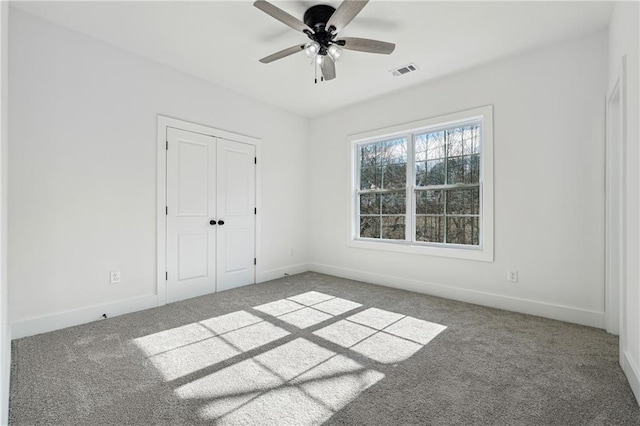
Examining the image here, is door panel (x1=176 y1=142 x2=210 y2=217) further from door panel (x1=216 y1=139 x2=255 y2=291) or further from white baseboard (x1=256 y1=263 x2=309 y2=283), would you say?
white baseboard (x1=256 y1=263 x2=309 y2=283)

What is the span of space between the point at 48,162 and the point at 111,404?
7.35ft

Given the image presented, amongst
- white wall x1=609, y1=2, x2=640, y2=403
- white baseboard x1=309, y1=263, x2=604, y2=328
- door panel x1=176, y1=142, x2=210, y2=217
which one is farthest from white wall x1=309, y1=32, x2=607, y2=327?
door panel x1=176, y1=142, x2=210, y2=217

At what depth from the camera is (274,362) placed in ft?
7.35

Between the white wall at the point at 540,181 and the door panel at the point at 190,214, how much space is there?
276 cm

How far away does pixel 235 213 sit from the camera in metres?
4.36

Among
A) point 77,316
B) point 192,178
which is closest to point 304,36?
point 192,178

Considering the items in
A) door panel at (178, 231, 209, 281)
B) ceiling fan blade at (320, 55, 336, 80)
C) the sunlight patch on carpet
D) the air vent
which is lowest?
the sunlight patch on carpet

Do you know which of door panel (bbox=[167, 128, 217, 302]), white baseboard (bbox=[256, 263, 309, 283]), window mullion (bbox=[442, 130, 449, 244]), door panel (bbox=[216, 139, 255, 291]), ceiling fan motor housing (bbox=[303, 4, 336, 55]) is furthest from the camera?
white baseboard (bbox=[256, 263, 309, 283])

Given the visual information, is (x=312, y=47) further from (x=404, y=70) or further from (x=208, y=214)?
(x=208, y=214)

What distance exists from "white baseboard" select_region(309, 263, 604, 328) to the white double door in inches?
69.2

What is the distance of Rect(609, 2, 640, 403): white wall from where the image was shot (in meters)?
1.83

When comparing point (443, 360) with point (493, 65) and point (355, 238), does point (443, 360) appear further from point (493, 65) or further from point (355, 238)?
point (493, 65)

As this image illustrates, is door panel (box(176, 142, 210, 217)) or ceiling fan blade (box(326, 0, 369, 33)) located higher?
ceiling fan blade (box(326, 0, 369, 33))

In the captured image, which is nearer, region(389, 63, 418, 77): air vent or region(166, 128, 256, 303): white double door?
region(389, 63, 418, 77): air vent
